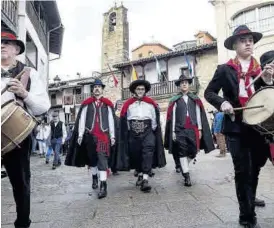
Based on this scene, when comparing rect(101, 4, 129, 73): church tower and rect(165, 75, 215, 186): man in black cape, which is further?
rect(101, 4, 129, 73): church tower

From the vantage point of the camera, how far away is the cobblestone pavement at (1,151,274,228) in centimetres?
371

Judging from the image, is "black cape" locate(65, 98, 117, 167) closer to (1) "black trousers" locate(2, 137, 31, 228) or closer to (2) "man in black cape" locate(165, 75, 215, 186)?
(2) "man in black cape" locate(165, 75, 215, 186)

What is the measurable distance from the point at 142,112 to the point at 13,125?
3942 mm

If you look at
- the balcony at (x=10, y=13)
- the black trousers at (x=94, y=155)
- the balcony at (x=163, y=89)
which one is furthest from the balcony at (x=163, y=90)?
the black trousers at (x=94, y=155)

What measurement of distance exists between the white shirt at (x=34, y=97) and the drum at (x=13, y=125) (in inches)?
4.9

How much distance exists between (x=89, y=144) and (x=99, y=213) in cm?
192

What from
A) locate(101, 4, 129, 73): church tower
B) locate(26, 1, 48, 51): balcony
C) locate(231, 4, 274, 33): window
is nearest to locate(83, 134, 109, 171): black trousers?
locate(26, 1, 48, 51): balcony

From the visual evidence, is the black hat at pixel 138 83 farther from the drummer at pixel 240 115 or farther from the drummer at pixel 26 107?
the drummer at pixel 26 107

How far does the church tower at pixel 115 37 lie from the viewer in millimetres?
37500

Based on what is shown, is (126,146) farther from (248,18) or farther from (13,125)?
(248,18)

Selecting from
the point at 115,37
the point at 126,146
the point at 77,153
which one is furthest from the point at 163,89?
the point at 77,153

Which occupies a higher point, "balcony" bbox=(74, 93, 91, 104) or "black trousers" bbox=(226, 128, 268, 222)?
"balcony" bbox=(74, 93, 91, 104)

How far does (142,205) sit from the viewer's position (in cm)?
460

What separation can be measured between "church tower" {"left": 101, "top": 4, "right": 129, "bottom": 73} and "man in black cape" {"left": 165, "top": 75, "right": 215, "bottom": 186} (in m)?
30.3
